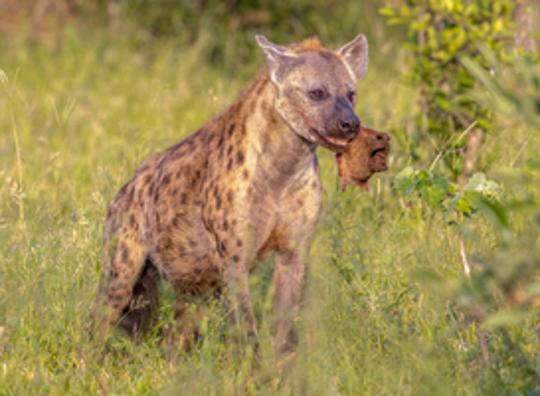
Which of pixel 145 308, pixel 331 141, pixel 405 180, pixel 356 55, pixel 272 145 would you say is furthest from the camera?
pixel 145 308

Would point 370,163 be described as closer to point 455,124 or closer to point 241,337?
point 241,337

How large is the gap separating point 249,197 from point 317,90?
0.48m

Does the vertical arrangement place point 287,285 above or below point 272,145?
below

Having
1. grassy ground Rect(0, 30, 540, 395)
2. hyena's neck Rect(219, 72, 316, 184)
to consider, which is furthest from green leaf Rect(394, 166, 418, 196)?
hyena's neck Rect(219, 72, 316, 184)

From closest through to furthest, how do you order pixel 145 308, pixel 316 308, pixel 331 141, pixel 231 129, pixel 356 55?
pixel 316 308 < pixel 331 141 < pixel 231 129 < pixel 356 55 < pixel 145 308

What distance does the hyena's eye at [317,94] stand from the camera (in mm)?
4496

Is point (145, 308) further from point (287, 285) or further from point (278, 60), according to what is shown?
point (278, 60)

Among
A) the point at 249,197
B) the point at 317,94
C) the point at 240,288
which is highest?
the point at 317,94

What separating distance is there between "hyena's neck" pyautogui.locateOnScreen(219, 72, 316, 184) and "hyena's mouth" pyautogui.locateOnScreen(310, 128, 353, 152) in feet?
0.24

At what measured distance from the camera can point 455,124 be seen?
6574 mm

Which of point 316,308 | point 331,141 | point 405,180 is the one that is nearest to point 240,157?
point 331,141

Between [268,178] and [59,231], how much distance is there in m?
1.25

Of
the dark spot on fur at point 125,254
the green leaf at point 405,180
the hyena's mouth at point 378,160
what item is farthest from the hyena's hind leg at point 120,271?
the green leaf at point 405,180

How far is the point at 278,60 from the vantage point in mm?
4539
